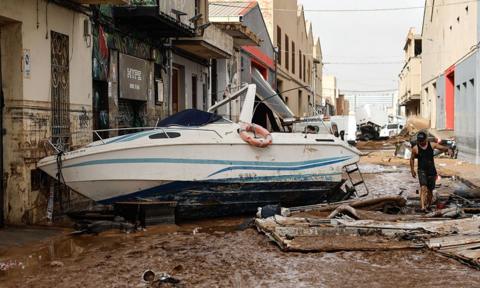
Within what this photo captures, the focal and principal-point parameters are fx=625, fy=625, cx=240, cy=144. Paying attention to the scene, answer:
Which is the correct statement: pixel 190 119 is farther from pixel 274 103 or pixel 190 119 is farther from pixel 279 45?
pixel 279 45

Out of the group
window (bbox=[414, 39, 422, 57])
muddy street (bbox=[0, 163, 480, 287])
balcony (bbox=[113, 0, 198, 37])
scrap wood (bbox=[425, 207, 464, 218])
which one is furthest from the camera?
window (bbox=[414, 39, 422, 57])

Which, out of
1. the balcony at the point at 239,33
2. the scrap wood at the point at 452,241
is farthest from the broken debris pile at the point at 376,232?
the balcony at the point at 239,33

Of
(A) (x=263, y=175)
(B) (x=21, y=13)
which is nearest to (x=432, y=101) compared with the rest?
(A) (x=263, y=175)

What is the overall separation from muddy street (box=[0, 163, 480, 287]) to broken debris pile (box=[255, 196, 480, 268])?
0.16 metres

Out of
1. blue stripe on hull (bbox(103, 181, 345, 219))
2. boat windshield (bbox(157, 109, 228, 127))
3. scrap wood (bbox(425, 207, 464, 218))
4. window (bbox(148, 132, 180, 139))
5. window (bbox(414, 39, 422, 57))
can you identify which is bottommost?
scrap wood (bbox(425, 207, 464, 218))

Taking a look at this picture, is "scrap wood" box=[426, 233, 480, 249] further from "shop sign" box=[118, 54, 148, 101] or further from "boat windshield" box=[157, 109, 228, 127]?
"shop sign" box=[118, 54, 148, 101]

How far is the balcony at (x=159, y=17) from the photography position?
12.1 meters

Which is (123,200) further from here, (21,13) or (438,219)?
(438,219)

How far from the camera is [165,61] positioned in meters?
15.3

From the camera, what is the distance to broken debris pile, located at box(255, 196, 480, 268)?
24.5 ft

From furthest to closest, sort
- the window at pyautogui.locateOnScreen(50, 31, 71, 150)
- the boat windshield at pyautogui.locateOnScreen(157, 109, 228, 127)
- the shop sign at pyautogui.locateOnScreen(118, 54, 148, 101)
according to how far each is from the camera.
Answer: the shop sign at pyautogui.locateOnScreen(118, 54, 148, 101) → the boat windshield at pyautogui.locateOnScreen(157, 109, 228, 127) → the window at pyautogui.locateOnScreen(50, 31, 71, 150)

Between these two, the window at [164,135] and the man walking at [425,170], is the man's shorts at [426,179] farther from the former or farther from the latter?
the window at [164,135]

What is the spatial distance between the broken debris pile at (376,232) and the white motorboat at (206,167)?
1.04 m

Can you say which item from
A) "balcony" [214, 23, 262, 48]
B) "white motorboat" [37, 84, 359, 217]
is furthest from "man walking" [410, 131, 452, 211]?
"balcony" [214, 23, 262, 48]
